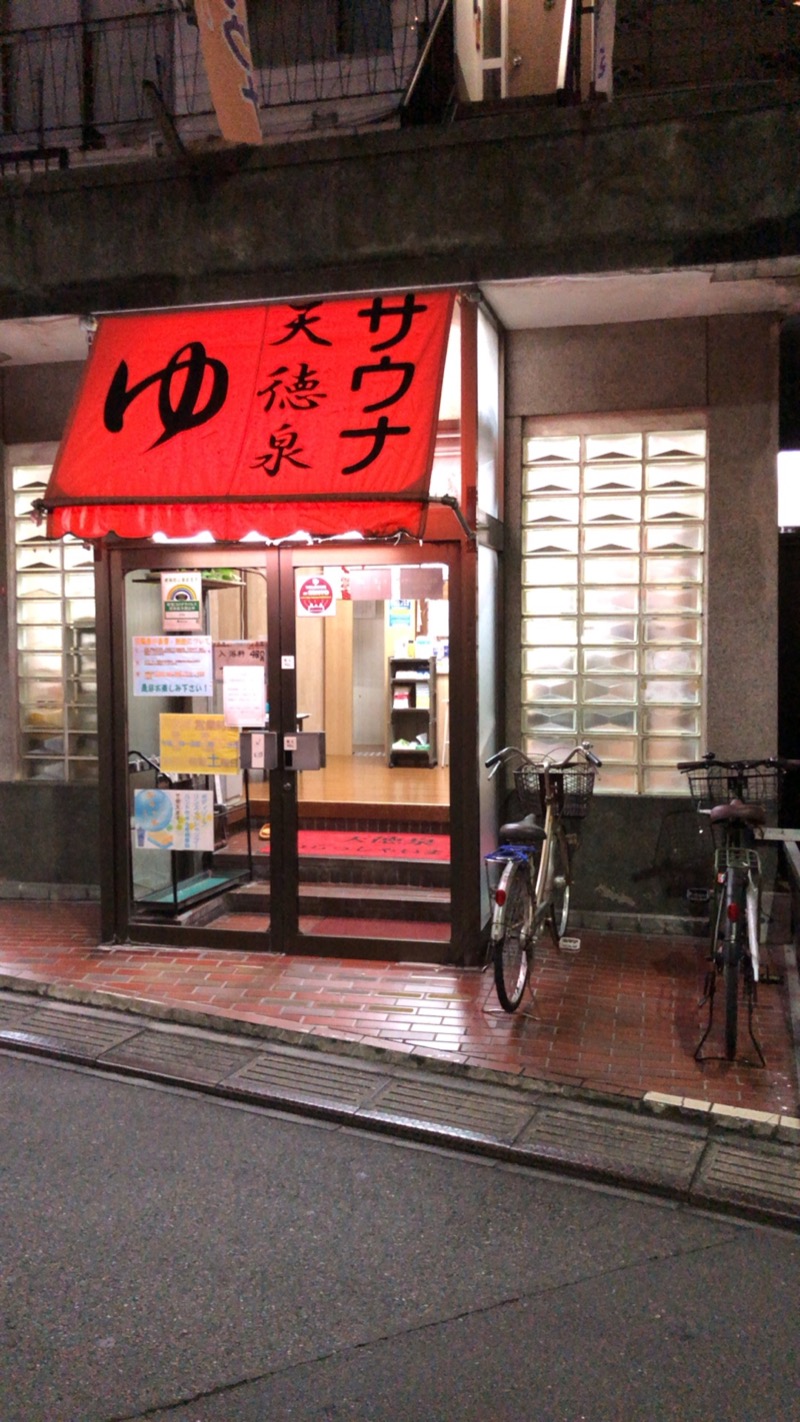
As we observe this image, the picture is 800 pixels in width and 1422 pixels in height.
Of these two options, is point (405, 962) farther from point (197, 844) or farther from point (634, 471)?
point (634, 471)

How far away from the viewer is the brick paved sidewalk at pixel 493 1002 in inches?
244

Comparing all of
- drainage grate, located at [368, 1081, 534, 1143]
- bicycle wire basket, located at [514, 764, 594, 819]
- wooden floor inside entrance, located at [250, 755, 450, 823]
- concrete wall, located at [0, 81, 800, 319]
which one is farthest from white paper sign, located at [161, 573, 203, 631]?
drainage grate, located at [368, 1081, 534, 1143]

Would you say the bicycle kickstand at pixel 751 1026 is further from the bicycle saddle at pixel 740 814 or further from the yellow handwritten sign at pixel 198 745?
the yellow handwritten sign at pixel 198 745

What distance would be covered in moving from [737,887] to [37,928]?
221 inches

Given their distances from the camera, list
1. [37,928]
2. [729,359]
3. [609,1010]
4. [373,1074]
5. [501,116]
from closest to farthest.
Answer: [373,1074] → [609,1010] → [501,116] → [729,359] → [37,928]

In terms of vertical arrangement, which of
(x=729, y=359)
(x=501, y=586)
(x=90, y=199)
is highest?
(x=90, y=199)

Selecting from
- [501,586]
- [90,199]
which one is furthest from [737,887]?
[90,199]

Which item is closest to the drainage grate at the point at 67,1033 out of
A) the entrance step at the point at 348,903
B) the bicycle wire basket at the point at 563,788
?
the entrance step at the point at 348,903

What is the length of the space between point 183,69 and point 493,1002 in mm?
8566

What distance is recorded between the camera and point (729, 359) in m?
8.55

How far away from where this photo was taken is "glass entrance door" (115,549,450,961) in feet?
27.1

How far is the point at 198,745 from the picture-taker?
8508mm

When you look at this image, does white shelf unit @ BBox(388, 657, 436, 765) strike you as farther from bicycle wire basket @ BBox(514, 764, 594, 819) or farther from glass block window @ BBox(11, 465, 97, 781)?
bicycle wire basket @ BBox(514, 764, 594, 819)

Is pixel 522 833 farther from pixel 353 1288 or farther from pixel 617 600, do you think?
pixel 353 1288
